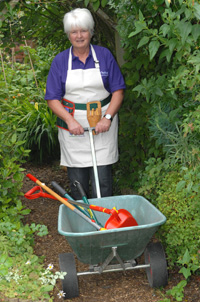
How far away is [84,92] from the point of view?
3.58 meters

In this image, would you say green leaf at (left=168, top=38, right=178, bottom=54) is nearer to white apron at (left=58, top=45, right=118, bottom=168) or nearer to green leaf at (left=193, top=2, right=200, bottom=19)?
green leaf at (left=193, top=2, right=200, bottom=19)


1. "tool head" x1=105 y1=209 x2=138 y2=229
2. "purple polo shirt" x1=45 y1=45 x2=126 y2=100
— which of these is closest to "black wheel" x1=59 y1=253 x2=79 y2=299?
"tool head" x1=105 y1=209 x2=138 y2=229

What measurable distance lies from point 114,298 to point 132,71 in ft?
6.33

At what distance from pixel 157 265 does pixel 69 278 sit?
0.58 m

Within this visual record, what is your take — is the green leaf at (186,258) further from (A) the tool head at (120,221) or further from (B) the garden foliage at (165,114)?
(A) the tool head at (120,221)

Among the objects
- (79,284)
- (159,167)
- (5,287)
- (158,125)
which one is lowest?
(79,284)

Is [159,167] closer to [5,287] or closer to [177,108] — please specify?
[177,108]

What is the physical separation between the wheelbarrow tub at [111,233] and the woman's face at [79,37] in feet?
3.71

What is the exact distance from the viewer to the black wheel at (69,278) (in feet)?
10.1

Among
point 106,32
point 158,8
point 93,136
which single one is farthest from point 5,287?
point 106,32

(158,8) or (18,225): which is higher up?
(158,8)

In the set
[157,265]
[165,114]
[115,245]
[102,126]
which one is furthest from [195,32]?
[157,265]

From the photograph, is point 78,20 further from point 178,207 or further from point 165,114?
point 178,207

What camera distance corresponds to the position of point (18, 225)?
358 cm
